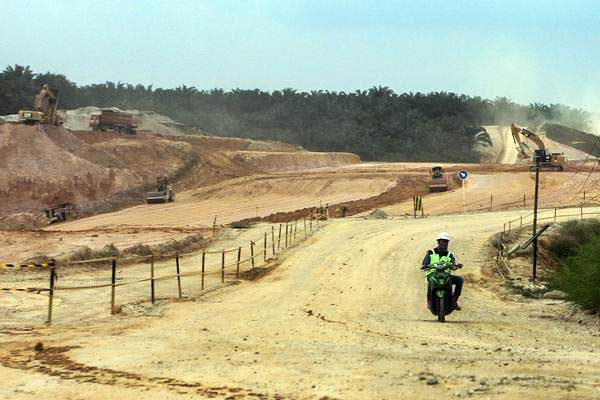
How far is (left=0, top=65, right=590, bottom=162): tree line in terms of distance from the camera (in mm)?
100688

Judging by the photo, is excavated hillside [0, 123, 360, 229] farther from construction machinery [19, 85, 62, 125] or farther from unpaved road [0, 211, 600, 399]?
unpaved road [0, 211, 600, 399]

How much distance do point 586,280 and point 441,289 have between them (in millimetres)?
2787

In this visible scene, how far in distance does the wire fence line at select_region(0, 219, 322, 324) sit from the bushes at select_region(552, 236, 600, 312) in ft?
27.0

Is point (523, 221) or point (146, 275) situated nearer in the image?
point (146, 275)

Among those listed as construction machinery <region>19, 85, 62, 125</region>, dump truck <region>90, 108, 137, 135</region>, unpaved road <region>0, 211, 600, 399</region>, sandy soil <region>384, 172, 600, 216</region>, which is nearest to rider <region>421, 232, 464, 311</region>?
unpaved road <region>0, 211, 600, 399</region>

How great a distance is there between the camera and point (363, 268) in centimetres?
2558

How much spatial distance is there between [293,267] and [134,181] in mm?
42402

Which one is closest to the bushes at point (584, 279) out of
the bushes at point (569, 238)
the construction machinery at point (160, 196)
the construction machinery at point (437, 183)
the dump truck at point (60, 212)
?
the bushes at point (569, 238)

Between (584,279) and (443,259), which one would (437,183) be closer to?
(584,279)

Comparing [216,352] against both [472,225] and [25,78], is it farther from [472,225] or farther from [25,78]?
[25,78]

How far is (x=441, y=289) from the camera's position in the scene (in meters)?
14.9

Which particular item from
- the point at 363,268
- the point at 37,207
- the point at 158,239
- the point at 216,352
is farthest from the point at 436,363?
the point at 37,207

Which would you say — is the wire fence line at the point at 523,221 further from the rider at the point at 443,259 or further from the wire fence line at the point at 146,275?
the rider at the point at 443,259

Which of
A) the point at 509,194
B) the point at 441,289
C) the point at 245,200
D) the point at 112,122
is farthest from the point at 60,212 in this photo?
the point at 441,289
